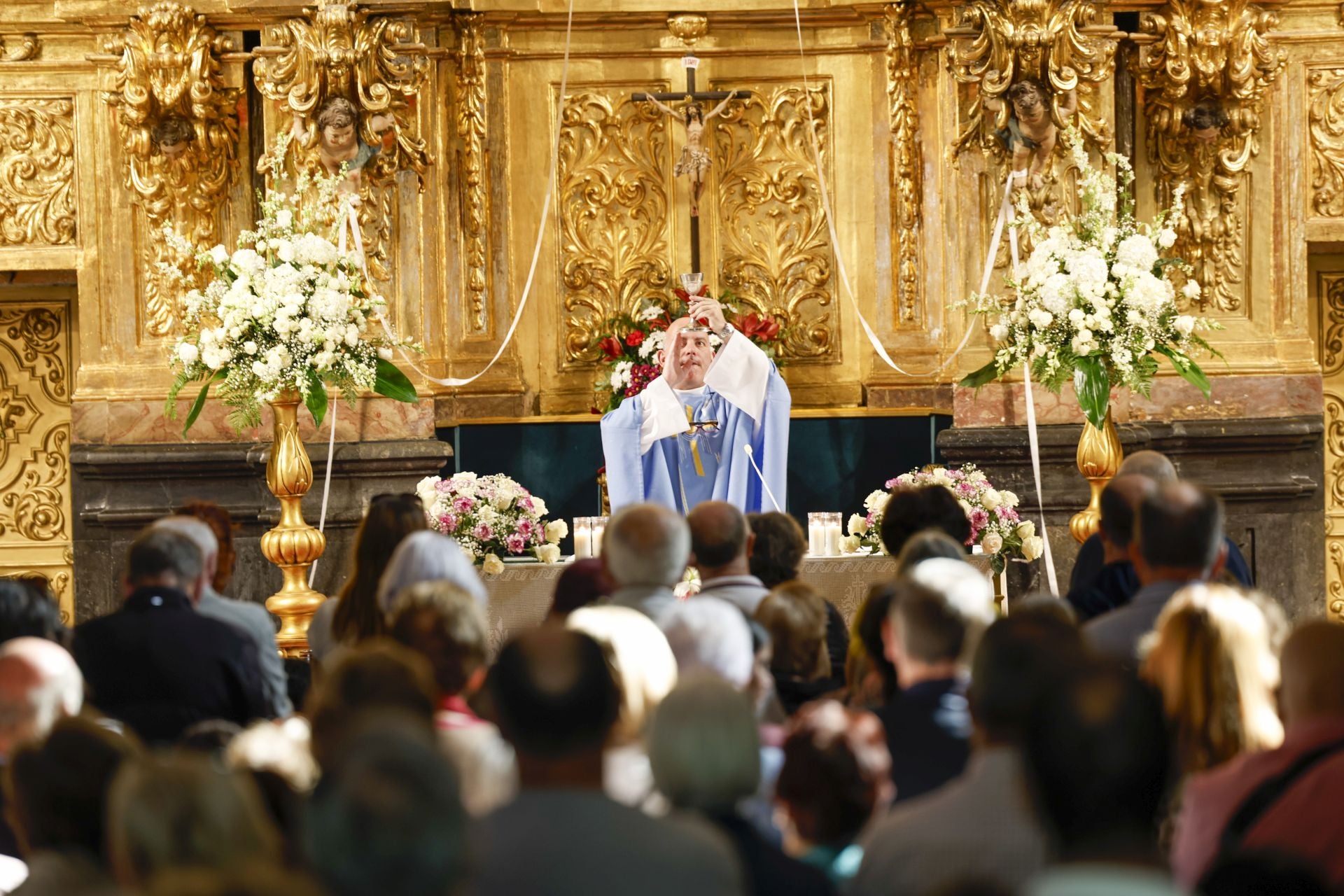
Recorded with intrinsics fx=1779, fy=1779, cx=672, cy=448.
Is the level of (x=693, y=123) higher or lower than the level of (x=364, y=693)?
higher

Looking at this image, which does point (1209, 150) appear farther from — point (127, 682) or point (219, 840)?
point (219, 840)

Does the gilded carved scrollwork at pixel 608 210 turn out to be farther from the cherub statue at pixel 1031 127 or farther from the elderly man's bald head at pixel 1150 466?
the elderly man's bald head at pixel 1150 466

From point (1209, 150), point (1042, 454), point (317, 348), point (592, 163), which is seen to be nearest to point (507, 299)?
point (592, 163)

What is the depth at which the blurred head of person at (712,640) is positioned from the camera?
4.13 m

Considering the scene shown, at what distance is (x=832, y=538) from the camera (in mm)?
8102

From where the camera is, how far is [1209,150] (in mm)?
9359

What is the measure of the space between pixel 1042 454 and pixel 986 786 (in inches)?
251

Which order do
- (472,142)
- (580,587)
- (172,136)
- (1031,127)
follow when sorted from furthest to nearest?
→ (472,142) < (172,136) < (1031,127) < (580,587)

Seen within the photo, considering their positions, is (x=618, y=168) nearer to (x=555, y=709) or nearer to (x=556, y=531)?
(x=556, y=531)

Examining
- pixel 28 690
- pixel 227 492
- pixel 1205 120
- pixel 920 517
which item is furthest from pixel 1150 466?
pixel 227 492

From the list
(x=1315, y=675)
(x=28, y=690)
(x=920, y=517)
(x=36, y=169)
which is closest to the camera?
(x=1315, y=675)

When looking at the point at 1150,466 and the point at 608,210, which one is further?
the point at 608,210

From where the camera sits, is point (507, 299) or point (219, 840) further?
point (507, 299)

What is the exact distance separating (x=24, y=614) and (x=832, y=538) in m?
4.25
